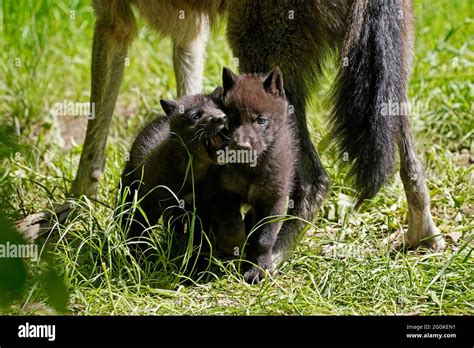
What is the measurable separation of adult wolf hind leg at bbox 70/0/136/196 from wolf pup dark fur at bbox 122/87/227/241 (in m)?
1.10

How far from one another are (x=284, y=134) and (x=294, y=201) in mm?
726

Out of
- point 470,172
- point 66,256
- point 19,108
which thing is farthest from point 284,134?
point 19,108

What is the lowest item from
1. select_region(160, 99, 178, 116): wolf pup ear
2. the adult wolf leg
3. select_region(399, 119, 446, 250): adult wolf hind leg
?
select_region(399, 119, 446, 250): adult wolf hind leg

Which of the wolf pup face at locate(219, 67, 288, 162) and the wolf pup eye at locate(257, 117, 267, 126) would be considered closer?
the wolf pup face at locate(219, 67, 288, 162)

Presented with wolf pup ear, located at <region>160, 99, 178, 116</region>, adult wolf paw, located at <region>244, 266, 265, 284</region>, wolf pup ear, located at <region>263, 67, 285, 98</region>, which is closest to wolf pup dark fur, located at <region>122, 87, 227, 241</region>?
wolf pup ear, located at <region>160, 99, 178, 116</region>

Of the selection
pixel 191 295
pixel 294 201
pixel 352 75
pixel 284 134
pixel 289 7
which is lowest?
pixel 191 295

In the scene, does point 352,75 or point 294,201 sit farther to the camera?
point 294,201

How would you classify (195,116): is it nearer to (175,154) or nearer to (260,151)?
(175,154)

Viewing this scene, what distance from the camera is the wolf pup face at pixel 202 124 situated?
4.73 metres

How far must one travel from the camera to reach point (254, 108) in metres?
4.73

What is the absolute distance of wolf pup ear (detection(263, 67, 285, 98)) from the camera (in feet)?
15.8

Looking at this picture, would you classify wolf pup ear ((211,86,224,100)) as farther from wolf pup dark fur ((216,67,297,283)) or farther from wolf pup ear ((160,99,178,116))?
wolf pup ear ((160,99,178,116))

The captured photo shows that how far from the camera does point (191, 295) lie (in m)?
4.94
